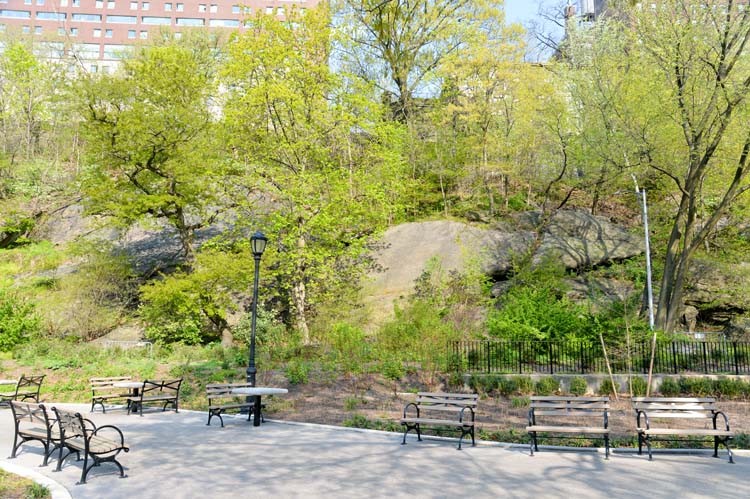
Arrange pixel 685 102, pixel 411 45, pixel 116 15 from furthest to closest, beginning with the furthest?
pixel 116 15 < pixel 411 45 < pixel 685 102

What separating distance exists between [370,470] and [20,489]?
4.43m

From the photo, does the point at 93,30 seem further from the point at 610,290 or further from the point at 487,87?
the point at 610,290

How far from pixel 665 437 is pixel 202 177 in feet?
69.0

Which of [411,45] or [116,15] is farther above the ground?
[116,15]

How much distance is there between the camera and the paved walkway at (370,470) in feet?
21.8

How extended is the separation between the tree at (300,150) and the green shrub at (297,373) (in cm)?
601

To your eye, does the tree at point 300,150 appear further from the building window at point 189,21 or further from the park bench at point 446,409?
the building window at point 189,21

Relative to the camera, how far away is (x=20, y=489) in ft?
21.8

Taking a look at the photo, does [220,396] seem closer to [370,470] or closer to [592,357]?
[370,470]

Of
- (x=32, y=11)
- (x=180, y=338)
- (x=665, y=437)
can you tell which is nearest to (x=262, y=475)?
(x=665, y=437)

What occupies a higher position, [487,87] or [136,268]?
[487,87]

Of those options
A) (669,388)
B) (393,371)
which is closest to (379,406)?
(393,371)

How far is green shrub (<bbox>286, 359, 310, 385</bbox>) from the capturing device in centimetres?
1505

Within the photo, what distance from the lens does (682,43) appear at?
17062 mm
